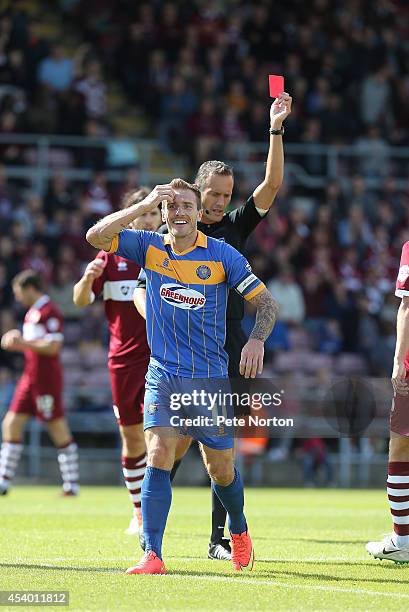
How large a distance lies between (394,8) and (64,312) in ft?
40.0

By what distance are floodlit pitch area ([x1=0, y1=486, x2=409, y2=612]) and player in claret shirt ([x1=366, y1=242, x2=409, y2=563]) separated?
0.19m

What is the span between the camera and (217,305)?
837 centimetres

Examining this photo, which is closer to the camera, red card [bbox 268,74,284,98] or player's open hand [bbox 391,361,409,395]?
player's open hand [bbox 391,361,409,395]

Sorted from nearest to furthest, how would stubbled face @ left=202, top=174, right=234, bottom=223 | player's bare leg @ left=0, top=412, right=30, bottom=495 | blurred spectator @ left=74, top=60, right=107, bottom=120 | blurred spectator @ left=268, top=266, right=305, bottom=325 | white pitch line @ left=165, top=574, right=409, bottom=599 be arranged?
white pitch line @ left=165, top=574, right=409, bottom=599 → stubbled face @ left=202, top=174, right=234, bottom=223 → player's bare leg @ left=0, top=412, right=30, bottom=495 → blurred spectator @ left=268, top=266, right=305, bottom=325 → blurred spectator @ left=74, top=60, right=107, bottom=120

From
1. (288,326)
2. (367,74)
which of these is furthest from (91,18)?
(288,326)

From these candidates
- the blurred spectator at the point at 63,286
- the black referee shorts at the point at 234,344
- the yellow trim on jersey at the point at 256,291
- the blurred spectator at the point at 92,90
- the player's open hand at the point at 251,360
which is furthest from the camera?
the blurred spectator at the point at 92,90

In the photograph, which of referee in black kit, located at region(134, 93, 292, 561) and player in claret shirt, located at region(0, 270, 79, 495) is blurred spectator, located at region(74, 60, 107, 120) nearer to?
player in claret shirt, located at region(0, 270, 79, 495)

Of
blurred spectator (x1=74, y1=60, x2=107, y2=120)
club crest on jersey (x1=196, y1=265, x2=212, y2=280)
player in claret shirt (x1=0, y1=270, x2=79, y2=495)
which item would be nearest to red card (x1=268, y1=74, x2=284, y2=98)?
club crest on jersey (x1=196, y1=265, x2=212, y2=280)

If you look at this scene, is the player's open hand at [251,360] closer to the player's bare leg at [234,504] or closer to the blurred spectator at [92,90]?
the player's bare leg at [234,504]

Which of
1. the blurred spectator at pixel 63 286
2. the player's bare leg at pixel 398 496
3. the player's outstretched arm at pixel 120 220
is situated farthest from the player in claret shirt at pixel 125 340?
the blurred spectator at pixel 63 286

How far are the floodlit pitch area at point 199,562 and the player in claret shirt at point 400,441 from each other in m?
0.19

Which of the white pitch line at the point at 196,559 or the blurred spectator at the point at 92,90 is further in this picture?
the blurred spectator at the point at 92,90

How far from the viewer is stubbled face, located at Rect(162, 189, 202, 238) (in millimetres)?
8227

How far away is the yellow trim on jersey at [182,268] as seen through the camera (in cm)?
830
